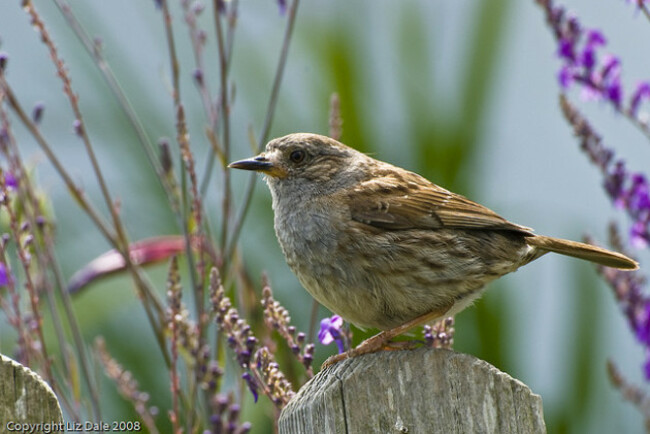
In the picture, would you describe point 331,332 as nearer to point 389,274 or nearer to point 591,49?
point 389,274

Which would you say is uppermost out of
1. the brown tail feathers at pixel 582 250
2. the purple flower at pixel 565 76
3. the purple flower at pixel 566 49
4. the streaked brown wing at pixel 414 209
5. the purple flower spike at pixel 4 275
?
the purple flower at pixel 566 49

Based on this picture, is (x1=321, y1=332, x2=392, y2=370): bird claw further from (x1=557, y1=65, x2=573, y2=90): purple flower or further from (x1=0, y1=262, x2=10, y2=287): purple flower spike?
(x1=557, y1=65, x2=573, y2=90): purple flower

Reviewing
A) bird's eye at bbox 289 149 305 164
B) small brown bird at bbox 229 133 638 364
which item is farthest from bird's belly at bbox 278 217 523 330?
bird's eye at bbox 289 149 305 164

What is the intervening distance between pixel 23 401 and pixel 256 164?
138cm

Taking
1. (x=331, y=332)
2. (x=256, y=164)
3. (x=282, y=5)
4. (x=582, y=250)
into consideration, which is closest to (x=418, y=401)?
(x=331, y=332)

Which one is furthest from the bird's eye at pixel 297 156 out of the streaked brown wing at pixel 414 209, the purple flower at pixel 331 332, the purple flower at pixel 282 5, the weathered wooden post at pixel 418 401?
the weathered wooden post at pixel 418 401

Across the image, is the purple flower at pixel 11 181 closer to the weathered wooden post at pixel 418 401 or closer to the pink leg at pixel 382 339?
the pink leg at pixel 382 339

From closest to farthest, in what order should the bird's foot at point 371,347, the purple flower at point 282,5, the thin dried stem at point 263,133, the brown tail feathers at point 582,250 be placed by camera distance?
the bird's foot at point 371,347, the brown tail feathers at point 582,250, the thin dried stem at point 263,133, the purple flower at point 282,5

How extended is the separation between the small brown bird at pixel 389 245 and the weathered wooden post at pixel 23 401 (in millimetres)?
760

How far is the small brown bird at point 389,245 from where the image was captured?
2609mm

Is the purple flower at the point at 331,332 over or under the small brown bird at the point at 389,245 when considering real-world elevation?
under

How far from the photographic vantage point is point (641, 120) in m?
3.33

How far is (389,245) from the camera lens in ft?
8.79

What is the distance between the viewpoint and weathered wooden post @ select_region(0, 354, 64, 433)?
181 centimetres
